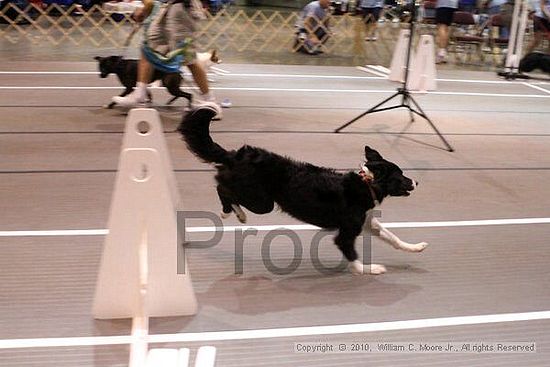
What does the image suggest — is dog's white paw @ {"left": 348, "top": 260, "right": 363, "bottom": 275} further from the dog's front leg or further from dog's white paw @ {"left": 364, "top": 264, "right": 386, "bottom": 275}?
the dog's front leg

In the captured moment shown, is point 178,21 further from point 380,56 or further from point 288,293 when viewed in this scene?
point 380,56

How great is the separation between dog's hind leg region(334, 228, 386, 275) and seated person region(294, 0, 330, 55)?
849cm

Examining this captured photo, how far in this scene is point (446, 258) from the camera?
3002 millimetres

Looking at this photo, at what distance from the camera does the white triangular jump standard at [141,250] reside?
2180 millimetres

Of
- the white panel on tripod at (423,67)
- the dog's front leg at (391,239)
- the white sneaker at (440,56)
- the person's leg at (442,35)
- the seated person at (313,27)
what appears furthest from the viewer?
the seated person at (313,27)

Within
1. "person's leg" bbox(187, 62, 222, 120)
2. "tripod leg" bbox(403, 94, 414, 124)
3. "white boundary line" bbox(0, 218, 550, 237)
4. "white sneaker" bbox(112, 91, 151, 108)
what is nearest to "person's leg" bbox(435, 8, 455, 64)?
"tripod leg" bbox(403, 94, 414, 124)

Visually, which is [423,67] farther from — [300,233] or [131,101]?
[300,233]

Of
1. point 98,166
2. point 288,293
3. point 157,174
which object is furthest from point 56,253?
Answer: point 98,166

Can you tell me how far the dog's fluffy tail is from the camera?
2.63 metres

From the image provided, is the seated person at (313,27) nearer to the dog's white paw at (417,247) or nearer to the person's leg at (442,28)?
the person's leg at (442,28)

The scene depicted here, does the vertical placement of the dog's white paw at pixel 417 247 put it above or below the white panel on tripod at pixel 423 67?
below

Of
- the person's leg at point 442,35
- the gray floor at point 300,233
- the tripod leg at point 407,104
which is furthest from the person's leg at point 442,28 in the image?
the tripod leg at point 407,104

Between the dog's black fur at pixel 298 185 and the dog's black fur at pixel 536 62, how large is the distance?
6.33 meters

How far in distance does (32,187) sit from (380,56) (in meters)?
8.49
